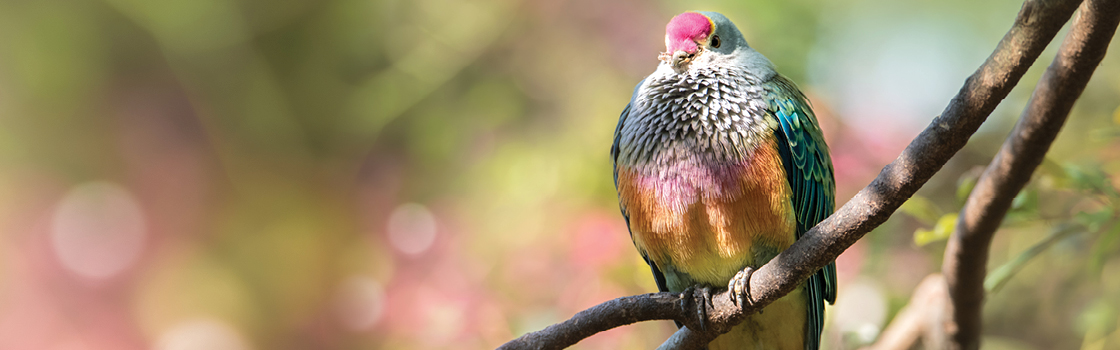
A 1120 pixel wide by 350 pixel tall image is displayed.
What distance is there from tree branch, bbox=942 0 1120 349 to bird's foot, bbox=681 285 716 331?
50 centimetres

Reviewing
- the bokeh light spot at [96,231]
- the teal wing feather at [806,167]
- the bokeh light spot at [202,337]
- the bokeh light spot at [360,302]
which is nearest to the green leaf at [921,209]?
the teal wing feather at [806,167]

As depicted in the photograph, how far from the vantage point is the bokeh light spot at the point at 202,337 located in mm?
3207

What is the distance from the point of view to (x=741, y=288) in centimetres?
124

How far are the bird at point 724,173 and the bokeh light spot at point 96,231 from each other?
2609 mm

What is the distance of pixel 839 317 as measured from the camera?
2.11 meters

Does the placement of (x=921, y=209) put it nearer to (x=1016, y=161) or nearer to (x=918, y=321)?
(x=918, y=321)

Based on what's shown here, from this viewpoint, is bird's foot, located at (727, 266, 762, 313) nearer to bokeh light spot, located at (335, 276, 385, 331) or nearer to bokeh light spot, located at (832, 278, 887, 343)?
bokeh light spot, located at (832, 278, 887, 343)

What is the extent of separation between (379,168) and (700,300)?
8.25 feet

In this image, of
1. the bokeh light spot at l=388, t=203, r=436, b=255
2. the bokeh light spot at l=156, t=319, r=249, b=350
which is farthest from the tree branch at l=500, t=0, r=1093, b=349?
the bokeh light spot at l=156, t=319, r=249, b=350

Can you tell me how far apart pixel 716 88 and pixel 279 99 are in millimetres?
2693

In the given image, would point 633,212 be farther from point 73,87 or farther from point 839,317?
point 73,87

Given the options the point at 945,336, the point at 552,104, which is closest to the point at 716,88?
the point at 945,336

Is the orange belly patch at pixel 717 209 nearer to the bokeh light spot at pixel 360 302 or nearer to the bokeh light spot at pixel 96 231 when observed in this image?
the bokeh light spot at pixel 360 302

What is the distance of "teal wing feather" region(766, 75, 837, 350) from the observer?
1401 millimetres
